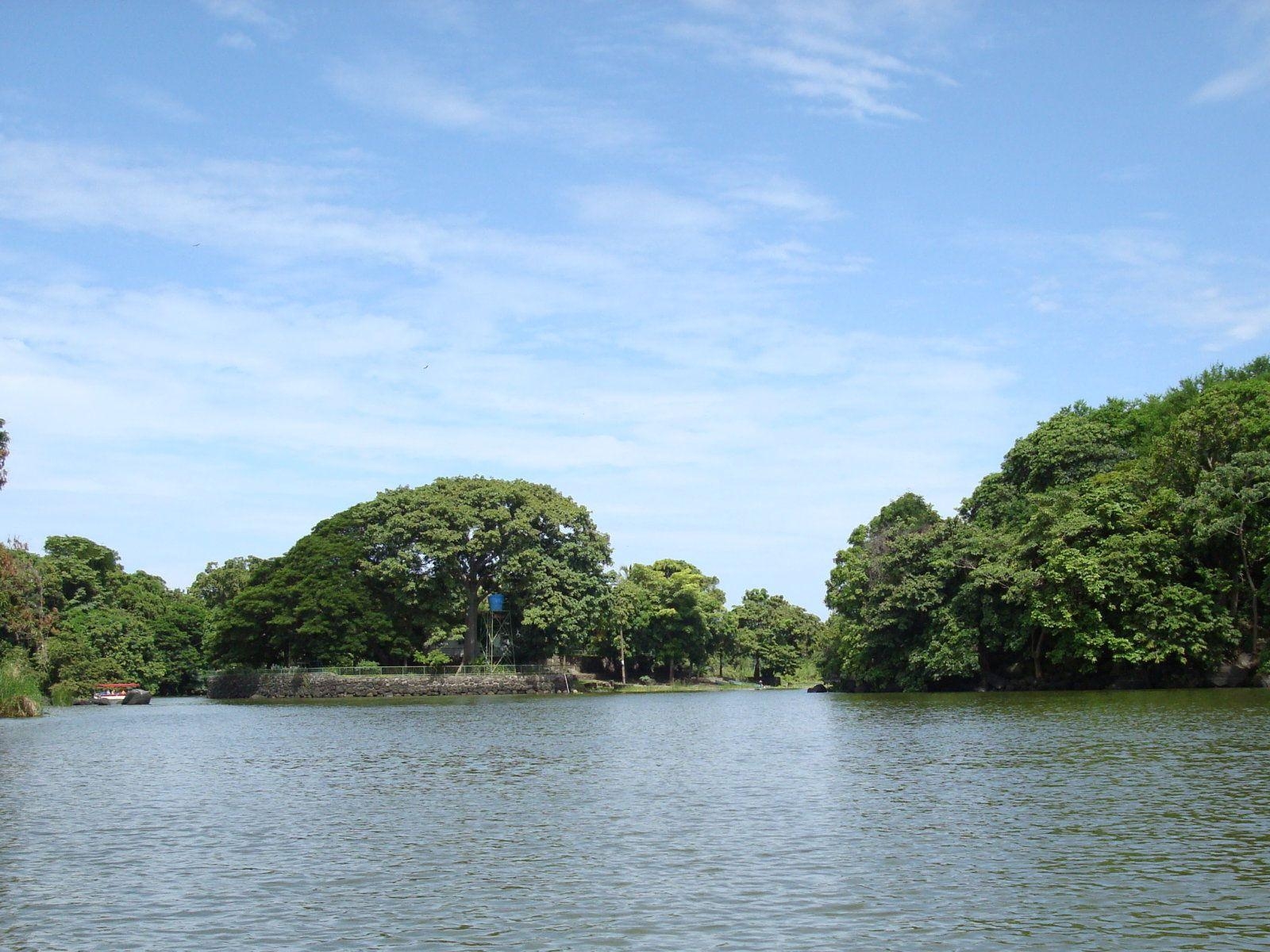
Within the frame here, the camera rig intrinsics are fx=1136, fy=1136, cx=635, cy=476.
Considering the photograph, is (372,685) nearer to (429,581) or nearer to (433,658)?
(433,658)

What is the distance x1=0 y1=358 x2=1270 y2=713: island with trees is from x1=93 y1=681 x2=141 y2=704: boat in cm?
303

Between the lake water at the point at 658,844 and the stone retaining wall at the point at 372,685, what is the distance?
44.6 m

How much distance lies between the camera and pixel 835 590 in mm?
91188

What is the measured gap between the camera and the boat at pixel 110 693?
72.3 meters

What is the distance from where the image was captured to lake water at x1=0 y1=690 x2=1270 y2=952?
1152cm

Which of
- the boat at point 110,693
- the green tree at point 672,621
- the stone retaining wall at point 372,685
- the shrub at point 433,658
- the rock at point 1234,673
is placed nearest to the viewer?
the rock at point 1234,673

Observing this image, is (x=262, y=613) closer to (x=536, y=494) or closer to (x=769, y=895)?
(x=536, y=494)

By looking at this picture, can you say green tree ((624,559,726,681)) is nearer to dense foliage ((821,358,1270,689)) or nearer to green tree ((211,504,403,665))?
green tree ((211,504,403,665))

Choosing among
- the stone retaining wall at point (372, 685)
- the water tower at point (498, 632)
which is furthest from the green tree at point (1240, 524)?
the water tower at point (498, 632)

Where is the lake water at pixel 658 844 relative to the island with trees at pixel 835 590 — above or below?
below

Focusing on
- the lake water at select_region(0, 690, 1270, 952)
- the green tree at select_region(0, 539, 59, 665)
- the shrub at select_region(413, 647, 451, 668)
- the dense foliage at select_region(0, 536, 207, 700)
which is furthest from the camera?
the shrub at select_region(413, 647, 451, 668)

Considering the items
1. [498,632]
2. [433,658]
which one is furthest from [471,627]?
[498,632]

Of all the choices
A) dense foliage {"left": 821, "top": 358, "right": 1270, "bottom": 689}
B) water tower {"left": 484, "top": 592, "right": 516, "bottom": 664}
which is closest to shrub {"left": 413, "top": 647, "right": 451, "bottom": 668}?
water tower {"left": 484, "top": 592, "right": 516, "bottom": 664}

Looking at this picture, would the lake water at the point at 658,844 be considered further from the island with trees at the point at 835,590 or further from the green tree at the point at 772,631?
the green tree at the point at 772,631
